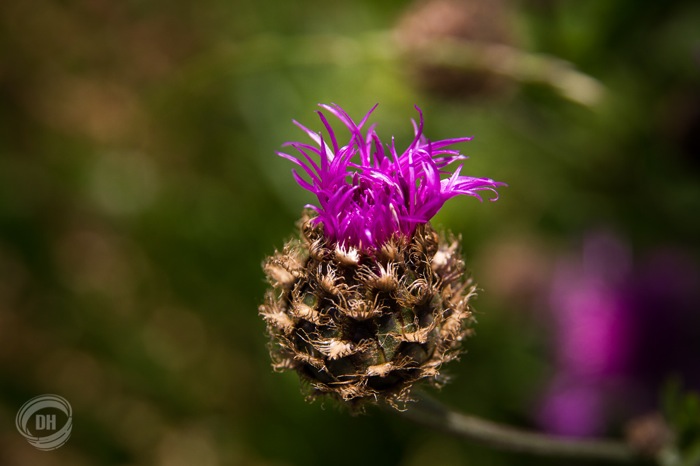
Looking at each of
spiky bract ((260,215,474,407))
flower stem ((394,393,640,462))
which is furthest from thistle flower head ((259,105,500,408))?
flower stem ((394,393,640,462))

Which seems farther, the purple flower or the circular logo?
the circular logo

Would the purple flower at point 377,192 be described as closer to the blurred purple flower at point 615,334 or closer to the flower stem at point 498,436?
the flower stem at point 498,436

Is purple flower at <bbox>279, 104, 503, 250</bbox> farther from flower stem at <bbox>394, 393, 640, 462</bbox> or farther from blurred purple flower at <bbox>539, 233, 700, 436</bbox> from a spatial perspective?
blurred purple flower at <bbox>539, 233, 700, 436</bbox>

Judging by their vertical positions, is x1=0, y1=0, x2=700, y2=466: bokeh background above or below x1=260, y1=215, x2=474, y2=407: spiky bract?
above

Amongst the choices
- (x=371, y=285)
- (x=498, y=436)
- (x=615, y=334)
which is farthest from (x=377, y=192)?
(x=615, y=334)

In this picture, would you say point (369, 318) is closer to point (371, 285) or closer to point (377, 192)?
point (371, 285)

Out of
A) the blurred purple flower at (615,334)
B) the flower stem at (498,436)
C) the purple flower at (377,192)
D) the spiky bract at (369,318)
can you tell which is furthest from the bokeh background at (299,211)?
the spiky bract at (369,318)

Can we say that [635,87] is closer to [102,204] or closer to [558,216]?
[558,216]
